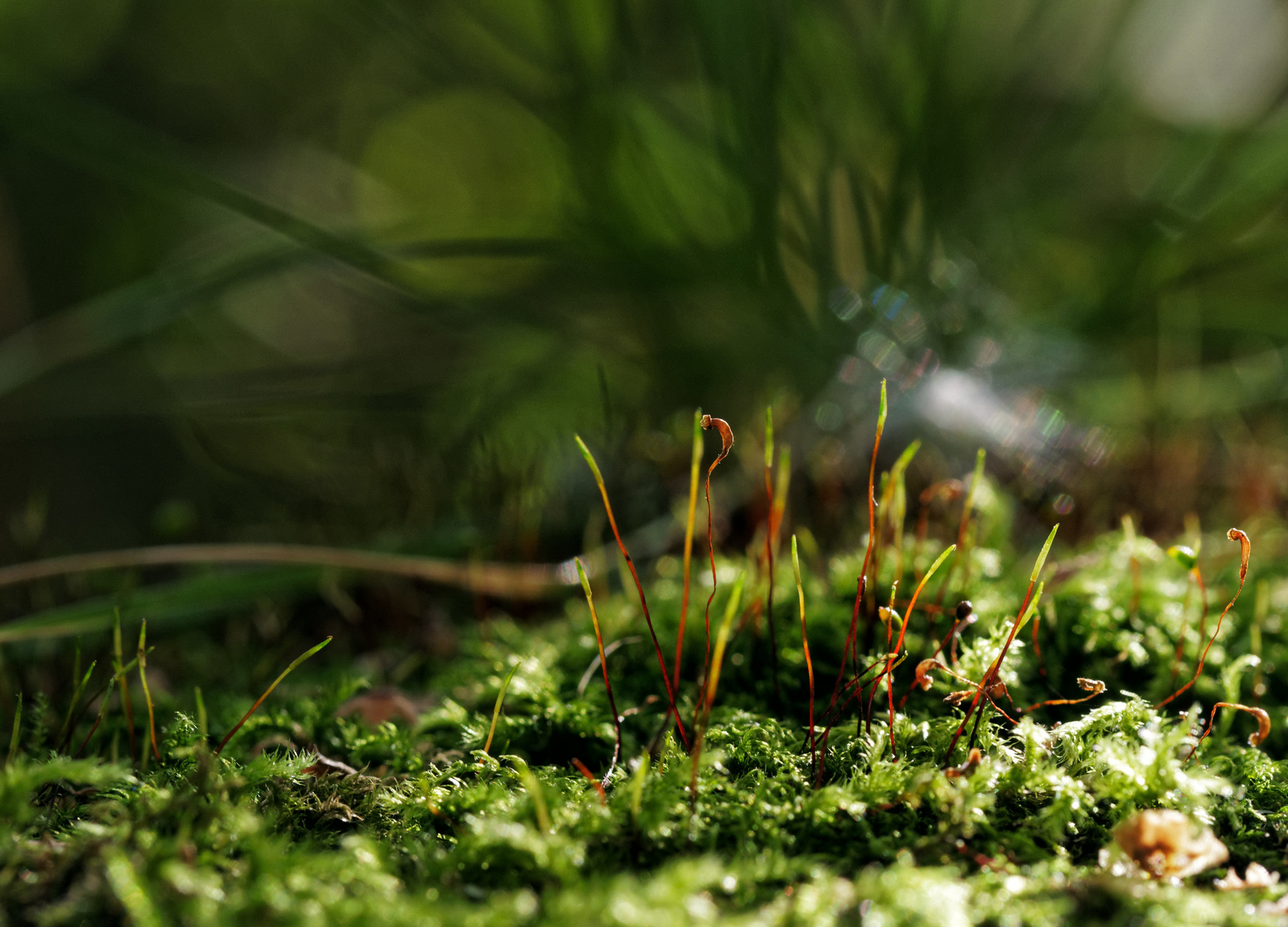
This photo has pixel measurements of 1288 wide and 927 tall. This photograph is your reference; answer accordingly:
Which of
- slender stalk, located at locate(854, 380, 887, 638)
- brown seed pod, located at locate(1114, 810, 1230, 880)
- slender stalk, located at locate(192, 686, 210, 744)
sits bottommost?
slender stalk, located at locate(192, 686, 210, 744)

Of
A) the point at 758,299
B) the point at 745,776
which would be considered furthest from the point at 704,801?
the point at 758,299

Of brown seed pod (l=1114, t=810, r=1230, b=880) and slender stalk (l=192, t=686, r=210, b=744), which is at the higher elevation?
brown seed pod (l=1114, t=810, r=1230, b=880)

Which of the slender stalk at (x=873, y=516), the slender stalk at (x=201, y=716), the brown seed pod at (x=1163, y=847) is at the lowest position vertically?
the slender stalk at (x=201, y=716)

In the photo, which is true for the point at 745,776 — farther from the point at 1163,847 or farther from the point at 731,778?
the point at 1163,847

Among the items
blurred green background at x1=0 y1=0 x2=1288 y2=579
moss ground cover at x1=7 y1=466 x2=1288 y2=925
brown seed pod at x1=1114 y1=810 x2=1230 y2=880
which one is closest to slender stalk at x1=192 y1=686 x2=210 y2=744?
moss ground cover at x1=7 y1=466 x2=1288 y2=925

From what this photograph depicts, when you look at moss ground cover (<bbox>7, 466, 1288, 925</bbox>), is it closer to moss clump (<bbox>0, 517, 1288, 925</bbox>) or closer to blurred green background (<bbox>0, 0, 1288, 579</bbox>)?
moss clump (<bbox>0, 517, 1288, 925</bbox>)

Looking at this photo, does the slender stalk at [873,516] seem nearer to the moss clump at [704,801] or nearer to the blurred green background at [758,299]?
the moss clump at [704,801]

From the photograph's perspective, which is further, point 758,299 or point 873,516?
point 758,299

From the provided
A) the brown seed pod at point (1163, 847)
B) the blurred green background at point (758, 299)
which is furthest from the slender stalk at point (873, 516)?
the blurred green background at point (758, 299)

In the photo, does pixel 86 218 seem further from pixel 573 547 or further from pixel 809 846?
pixel 809 846
